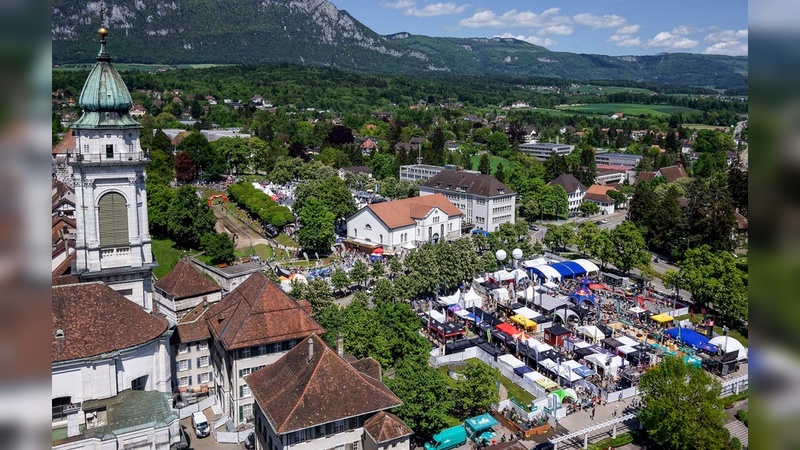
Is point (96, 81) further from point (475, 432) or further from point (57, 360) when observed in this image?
point (475, 432)

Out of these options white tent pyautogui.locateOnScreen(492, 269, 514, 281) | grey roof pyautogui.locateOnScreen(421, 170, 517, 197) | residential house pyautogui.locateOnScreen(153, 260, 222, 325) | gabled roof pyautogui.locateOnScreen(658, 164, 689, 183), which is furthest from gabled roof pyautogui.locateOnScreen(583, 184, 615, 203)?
residential house pyautogui.locateOnScreen(153, 260, 222, 325)

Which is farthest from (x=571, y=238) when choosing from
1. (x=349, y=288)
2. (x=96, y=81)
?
(x=96, y=81)

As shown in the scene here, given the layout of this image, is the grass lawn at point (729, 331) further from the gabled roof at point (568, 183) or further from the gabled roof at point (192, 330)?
the gabled roof at point (568, 183)

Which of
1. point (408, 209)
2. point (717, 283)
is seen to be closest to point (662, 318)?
point (717, 283)

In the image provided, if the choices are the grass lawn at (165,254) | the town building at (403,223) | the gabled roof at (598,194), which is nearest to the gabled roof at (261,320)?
the grass lawn at (165,254)

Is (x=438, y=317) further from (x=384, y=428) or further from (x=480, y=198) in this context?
(x=480, y=198)
